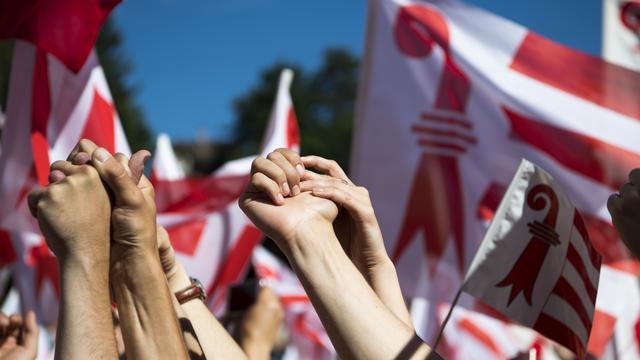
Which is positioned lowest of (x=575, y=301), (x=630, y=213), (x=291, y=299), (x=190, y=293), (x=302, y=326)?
(x=302, y=326)

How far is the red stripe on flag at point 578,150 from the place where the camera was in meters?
3.72

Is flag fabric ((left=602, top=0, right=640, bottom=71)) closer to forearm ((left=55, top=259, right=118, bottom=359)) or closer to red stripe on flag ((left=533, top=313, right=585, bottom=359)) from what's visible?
red stripe on flag ((left=533, top=313, right=585, bottom=359))

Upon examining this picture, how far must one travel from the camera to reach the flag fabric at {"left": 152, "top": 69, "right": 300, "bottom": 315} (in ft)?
15.2

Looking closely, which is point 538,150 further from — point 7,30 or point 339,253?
point 339,253

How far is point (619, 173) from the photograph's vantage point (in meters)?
3.74

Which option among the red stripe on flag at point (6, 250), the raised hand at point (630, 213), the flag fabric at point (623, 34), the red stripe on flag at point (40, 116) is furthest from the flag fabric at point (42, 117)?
the raised hand at point (630, 213)

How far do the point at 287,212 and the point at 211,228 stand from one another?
3.29 m

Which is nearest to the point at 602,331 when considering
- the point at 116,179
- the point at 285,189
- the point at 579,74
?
the point at 579,74

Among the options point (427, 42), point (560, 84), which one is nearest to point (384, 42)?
point (427, 42)

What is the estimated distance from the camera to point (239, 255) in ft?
15.8

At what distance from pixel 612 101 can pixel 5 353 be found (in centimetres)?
282

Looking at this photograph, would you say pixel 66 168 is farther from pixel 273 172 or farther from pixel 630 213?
pixel 630 213

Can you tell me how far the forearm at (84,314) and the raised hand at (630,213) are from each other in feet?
3.18

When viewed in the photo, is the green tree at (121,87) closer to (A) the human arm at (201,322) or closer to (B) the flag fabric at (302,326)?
(B) the flag fabric at (302,326)
